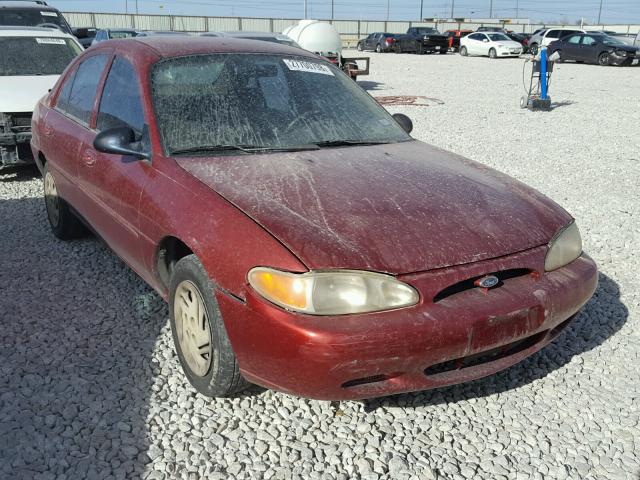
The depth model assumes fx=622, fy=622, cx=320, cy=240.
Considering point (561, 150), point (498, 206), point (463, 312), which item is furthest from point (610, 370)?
point (561, 150)

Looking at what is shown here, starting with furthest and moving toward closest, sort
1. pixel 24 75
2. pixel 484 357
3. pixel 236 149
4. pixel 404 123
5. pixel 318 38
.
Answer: pixel 318 38, pixel 24 75, pixel 404 123, pixel 236 149, pixel 484 357

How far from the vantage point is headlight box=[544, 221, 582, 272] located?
2.73m

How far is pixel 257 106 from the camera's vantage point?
3.40m

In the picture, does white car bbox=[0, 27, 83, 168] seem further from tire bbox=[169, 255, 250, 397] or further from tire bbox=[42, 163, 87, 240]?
tire bbox=[169, 255, 250, 397]

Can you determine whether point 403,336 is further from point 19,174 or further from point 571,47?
point 571,47

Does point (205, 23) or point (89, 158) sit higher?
point (89, 158)

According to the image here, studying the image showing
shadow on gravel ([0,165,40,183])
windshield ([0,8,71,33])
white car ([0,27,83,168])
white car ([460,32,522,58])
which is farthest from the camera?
white car ([460,32,522,58])

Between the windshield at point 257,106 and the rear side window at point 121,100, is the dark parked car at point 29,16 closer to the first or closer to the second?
the rear side window at point 121,100

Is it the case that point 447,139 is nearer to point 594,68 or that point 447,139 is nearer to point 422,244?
point 422,244

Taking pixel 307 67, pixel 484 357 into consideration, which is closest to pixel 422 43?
pixel 307 67

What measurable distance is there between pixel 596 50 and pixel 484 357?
2688 cm

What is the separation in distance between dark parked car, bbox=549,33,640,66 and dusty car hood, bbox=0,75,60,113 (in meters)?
24.2

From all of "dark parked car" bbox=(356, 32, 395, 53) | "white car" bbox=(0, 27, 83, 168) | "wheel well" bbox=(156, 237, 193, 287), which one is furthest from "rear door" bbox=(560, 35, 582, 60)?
"wheel well" bbox=(156, 237, 193, 287)

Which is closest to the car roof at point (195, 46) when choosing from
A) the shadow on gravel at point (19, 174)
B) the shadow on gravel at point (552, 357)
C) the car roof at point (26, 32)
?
the shadow on gravel at point (552, 357)
